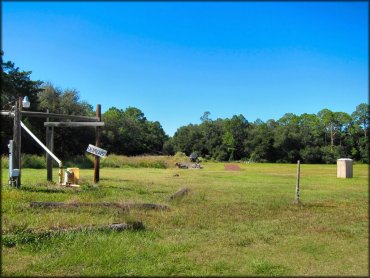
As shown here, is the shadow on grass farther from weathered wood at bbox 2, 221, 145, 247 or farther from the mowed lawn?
weathered wood at bbox 2, 221, 145, 247

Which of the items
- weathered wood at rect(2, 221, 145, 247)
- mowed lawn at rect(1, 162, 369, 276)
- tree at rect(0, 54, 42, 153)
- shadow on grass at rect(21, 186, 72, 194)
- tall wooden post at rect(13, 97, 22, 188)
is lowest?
mowed lawn at rect(1, 162, 369, 276)

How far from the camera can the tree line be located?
12.1m

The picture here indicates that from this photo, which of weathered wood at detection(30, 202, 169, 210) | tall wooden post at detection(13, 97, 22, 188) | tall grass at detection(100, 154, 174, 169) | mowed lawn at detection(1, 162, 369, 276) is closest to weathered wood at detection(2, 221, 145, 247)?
mowed lawn at detection(1, 162, 369, 276)

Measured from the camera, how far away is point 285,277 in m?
4.36

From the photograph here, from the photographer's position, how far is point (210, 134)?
289 feet

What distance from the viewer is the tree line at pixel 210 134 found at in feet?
39.6

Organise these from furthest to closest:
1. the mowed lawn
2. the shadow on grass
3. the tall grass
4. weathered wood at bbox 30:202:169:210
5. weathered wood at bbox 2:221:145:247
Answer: the tall grass, the shadow on grass, weathered wood at bbox 30:202:169:210, weathered wood at bbox 2:221:145:247, the mowed lawn

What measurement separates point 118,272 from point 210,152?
81.6 m

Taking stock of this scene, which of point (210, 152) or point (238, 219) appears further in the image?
point (210, 152)

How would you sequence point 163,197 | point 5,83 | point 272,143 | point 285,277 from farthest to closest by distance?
point 272,143 < point 5,83 < point 163,197 < point 285,277

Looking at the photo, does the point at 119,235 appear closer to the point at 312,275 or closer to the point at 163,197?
the point at 312,275

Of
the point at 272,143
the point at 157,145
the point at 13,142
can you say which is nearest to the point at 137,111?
the point at 157,145

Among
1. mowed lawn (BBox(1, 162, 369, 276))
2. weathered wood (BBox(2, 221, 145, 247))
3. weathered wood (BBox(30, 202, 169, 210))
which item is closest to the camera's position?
mowed lawn (BBox(1, 162, 369, 276))

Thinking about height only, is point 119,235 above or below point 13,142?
below
